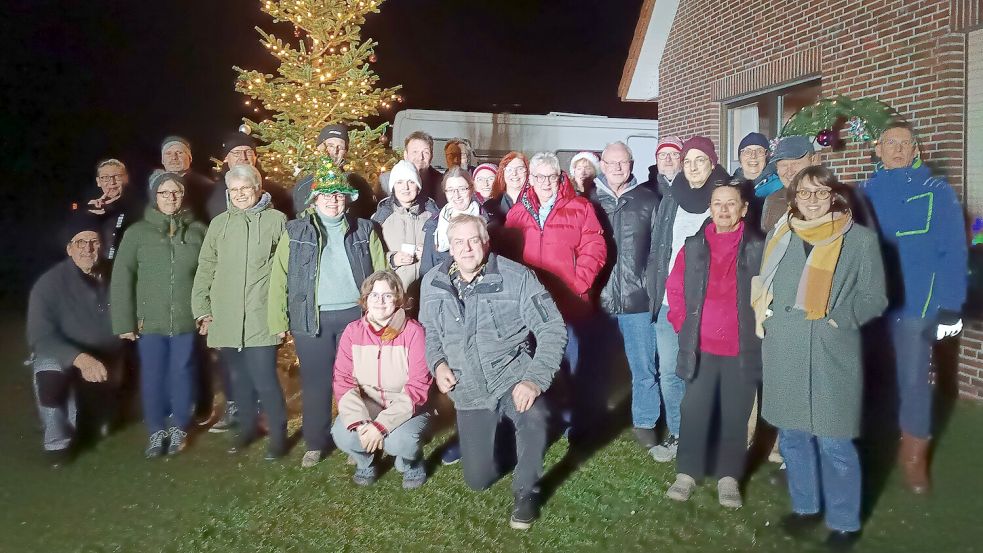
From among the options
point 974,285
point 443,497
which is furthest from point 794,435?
point 974,285

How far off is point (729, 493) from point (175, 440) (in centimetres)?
379

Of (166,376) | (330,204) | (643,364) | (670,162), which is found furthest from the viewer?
(670,162)

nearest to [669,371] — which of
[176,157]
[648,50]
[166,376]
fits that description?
[166,376]

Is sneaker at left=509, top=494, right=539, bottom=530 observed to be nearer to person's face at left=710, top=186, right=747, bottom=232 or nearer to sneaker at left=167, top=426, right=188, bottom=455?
person's face at left=710, top=186, right=747, bottom=232

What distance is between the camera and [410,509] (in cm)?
435

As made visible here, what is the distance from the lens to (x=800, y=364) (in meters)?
3.68

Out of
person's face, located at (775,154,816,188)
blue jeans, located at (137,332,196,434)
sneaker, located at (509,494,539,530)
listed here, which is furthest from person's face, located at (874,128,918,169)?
blue jeans, located at (137,332,196,434)

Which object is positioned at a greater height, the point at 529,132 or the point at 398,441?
the point at 529,132

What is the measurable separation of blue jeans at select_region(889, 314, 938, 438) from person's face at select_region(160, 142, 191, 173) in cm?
541

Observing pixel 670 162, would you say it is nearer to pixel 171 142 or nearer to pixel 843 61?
pixel 843 61

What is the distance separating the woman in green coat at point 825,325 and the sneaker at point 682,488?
0.78m

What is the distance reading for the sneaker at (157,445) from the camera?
5.31 m

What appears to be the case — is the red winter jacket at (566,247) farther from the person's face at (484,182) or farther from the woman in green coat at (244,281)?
the woman in green coat at (244,281)

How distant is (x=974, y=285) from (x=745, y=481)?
3.27 m
